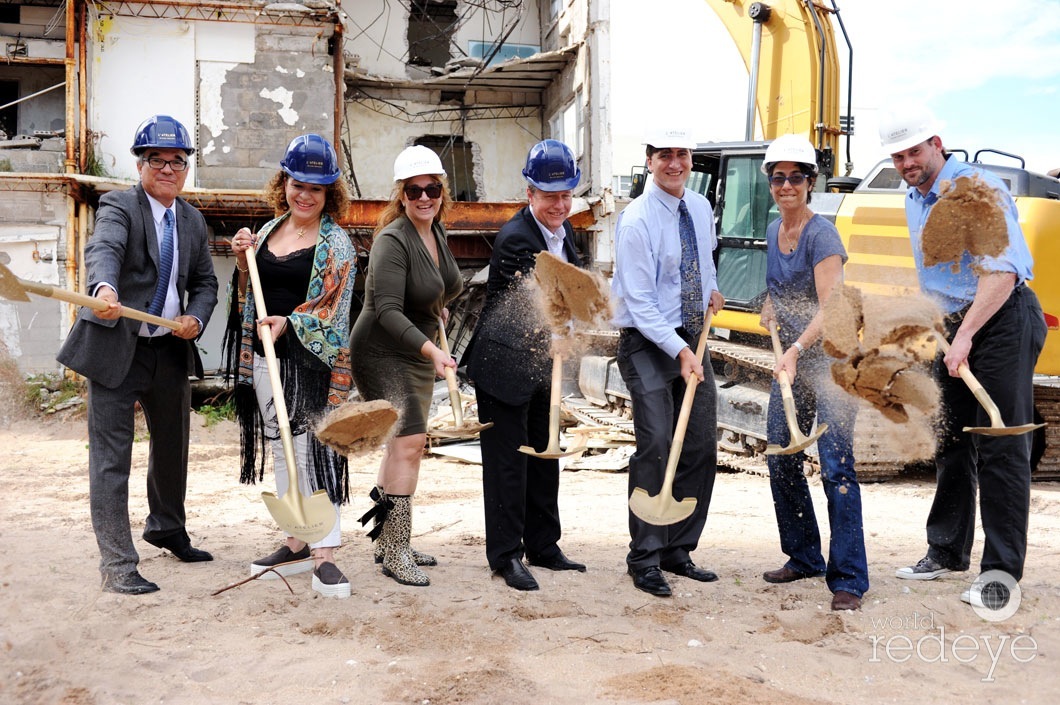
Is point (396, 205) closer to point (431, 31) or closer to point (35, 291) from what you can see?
point (35, 291)

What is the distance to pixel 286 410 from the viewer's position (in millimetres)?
4285

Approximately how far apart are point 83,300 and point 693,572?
9.75ft

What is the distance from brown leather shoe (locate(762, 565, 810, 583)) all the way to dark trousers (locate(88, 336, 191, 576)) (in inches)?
114

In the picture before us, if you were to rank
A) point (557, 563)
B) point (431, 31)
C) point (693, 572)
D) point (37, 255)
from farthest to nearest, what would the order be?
point (431, 31), point (37, 255), point (557, 563), point (693, 572)

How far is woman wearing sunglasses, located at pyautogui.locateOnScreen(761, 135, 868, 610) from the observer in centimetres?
433

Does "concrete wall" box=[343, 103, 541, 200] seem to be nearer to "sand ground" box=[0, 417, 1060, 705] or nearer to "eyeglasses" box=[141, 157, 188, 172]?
"sand ground" box=[0, 417, 1060, 705]

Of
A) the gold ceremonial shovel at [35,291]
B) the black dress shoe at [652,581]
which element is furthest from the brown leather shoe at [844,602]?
the gold ceremonial shovel at [35,291]

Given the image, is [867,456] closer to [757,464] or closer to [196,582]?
[757,464]

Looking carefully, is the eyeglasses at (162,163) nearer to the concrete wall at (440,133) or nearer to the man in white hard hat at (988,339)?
the man in white hard hat at (988,339)

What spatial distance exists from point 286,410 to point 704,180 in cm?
649

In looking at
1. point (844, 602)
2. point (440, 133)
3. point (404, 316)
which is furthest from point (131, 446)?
point (440, 133)

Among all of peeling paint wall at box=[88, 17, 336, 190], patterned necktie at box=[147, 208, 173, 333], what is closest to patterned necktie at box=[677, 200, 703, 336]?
patterned necktie at box=[147, 208, 173, 333]

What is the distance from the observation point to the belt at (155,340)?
4.60 m

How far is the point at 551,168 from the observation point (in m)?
4.53
